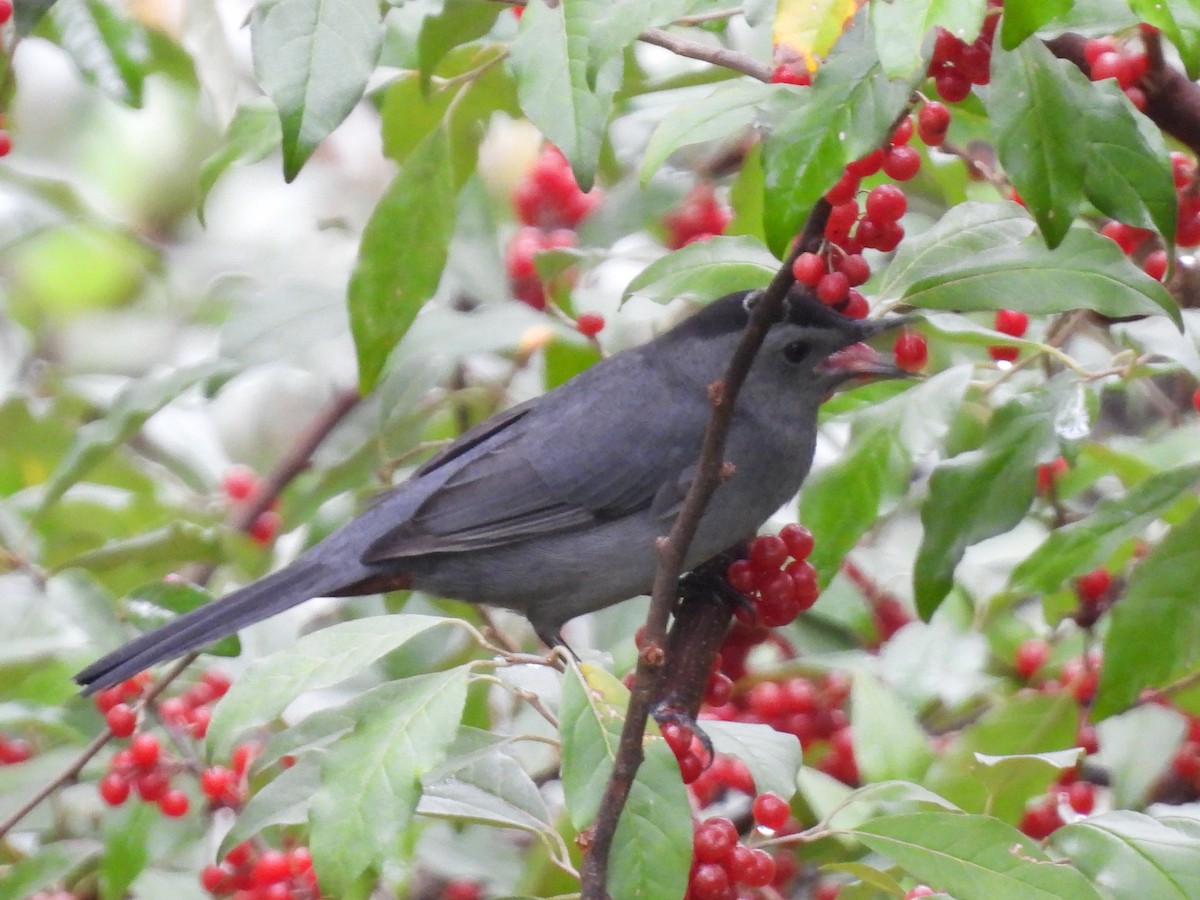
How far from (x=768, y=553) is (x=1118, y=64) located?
1050 millimetres

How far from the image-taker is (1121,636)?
2.53 metres

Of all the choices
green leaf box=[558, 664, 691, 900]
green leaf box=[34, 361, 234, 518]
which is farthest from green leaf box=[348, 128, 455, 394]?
green leaf box=[558, 664, 691, 900]

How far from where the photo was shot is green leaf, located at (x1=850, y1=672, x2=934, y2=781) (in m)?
2.71

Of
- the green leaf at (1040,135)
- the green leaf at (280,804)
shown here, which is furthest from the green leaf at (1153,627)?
the green leaf at (280,804)

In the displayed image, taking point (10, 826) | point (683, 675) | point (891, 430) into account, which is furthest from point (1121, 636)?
point (10, 826)

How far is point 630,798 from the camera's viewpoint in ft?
6.61

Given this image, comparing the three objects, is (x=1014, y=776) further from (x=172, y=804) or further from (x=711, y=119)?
(x=172, y=804)

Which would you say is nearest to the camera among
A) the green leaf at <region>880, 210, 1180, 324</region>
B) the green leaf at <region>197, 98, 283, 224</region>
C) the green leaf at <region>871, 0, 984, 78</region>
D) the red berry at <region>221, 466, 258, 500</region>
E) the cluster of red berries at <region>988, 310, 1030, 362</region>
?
the green leaf at <region>871, 0, 984, 78</region>

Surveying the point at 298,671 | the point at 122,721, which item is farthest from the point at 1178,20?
the point at 122,721

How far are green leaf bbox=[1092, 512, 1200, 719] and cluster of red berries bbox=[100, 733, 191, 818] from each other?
1748 mm

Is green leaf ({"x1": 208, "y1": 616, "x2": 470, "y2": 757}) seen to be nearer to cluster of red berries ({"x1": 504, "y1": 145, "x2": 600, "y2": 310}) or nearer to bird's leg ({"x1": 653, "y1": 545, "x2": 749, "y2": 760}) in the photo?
bird's leg ({"x1": 653, "y1": 545, "x2": 749, "y2": 760})

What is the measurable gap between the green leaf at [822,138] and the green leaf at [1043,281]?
390mm

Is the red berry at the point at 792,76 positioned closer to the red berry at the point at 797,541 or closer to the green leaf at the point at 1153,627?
the red berry at the point at 797,541

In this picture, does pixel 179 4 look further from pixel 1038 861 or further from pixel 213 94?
pixel 1038 861
